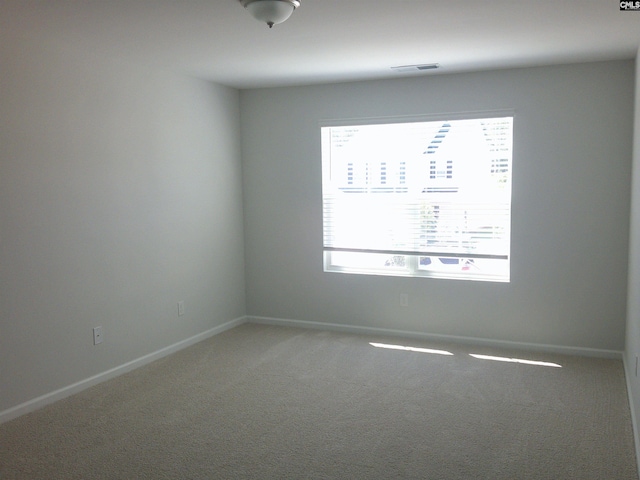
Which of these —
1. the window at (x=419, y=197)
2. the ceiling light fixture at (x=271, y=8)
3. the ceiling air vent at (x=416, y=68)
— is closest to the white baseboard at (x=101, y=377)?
the window at (x=419, y=197)

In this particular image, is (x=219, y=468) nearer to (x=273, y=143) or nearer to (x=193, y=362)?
(x=193, y=362)

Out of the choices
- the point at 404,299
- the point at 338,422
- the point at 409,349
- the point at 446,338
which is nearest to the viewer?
the point at 338,422

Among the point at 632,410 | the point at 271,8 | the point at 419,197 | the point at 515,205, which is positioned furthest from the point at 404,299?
the point at 271,8

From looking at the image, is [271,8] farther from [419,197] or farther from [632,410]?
[632,410]

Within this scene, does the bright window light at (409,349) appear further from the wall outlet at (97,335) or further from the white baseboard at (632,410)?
the wall outlet at (97,335)

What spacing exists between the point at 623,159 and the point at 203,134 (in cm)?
361

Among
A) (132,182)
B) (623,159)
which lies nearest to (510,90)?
(623,159)

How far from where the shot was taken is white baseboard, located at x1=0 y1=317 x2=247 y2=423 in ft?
11.0

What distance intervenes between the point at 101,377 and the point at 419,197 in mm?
3081

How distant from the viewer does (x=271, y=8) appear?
2.69 m

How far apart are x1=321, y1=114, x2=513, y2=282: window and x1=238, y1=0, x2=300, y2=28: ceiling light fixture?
232 cm

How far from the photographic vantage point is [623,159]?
165 inches

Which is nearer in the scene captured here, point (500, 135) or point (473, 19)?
point (473, 19)

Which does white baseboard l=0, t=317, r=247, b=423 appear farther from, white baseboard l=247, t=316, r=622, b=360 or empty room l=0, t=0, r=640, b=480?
white baseboard l=247, t=316, r=622, b=360
